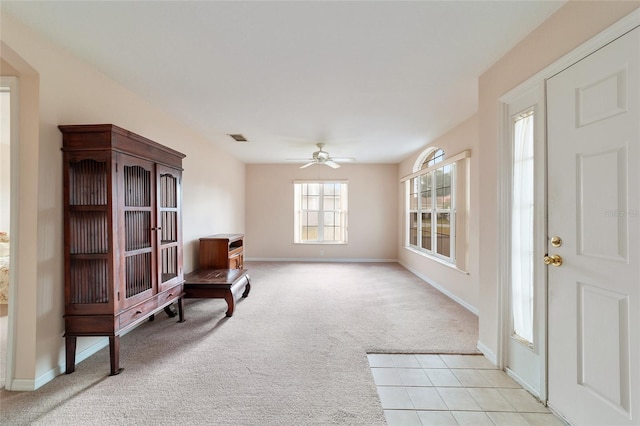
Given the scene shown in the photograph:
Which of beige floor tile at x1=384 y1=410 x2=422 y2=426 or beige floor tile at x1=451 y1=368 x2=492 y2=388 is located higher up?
beige floor tile at x1=384 y1=410 x2=422 y2=426

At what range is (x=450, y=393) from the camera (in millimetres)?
1886

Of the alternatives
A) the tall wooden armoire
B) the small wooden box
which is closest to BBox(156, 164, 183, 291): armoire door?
the tall wooden armoire

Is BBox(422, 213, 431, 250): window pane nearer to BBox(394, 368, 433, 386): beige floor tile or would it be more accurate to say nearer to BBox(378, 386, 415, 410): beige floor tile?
BBox(394, 368, 433, 386): beige floor tile

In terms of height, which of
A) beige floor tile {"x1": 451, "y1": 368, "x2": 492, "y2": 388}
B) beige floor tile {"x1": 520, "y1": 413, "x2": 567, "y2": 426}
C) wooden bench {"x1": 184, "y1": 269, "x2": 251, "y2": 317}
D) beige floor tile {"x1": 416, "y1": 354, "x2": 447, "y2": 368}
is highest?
wooden bench {"x1": 184, "y1": 269, "x2": 251, "y2": 317}

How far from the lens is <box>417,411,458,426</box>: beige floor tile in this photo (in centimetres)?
161

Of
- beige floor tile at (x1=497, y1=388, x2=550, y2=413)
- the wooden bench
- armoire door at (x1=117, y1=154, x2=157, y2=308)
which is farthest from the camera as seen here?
the wooden bench

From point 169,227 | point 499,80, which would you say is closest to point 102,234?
point 169,227

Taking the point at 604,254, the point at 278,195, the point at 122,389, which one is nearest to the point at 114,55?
the point at 122,389

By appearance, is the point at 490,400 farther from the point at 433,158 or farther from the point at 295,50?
the point at 433,158

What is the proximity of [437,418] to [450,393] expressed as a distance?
0.98 feet

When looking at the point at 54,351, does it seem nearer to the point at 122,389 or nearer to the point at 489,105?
the point at 122,389

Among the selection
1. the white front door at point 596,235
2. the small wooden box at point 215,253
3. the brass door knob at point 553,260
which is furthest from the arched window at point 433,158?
the small wooden box at point 215,253

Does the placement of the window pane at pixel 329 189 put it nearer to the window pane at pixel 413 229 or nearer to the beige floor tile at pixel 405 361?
the window pane at pixel 413 229

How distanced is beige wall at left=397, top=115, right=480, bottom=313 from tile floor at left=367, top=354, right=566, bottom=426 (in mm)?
1395
